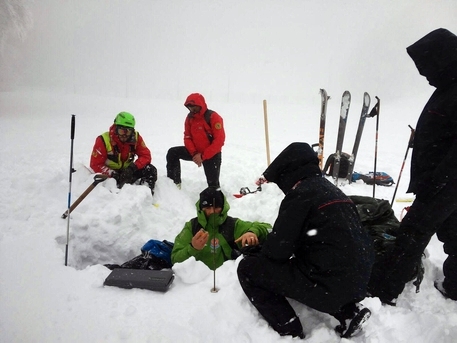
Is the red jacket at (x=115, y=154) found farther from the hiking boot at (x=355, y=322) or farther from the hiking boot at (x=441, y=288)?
the hiking boot at (x=441, y=288)

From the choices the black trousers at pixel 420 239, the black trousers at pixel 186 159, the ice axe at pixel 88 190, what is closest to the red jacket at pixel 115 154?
the ice axe at pixel 88 190

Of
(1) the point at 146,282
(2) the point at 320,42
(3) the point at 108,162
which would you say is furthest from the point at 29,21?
(2) the point at 320,42

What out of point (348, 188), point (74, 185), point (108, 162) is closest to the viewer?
point (74, 185)

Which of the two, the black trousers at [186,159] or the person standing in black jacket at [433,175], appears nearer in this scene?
the person standing in black jacket at [433,175]

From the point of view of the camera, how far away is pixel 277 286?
214 centimetres

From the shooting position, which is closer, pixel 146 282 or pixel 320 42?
pixel 146 282

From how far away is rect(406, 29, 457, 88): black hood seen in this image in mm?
2205

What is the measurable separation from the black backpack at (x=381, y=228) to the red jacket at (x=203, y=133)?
2.60m

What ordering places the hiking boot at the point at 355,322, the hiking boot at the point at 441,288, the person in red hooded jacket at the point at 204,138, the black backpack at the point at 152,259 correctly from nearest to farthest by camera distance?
the hiking boot at the point at 355,322 < the hiking boot at the point at 441,288 < the black backpack at the point at 152,259 < the person in red hooded jacket at the point at 204,138

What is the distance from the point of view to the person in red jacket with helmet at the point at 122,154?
503 cm

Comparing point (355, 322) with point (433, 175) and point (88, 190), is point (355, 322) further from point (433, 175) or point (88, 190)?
point (88, 190)

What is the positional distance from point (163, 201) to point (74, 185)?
147 cm

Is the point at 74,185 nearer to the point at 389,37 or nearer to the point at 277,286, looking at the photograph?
the point at 277,286

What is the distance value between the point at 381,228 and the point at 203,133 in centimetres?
344
